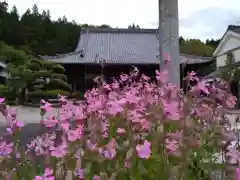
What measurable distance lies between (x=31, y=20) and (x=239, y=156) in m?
46.6

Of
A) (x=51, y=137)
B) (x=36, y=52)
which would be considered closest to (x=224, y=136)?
(x=51, y=137)

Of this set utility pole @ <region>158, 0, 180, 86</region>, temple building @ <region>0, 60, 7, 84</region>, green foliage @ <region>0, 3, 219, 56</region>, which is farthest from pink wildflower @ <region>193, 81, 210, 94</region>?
green foliage @ <region>0, 3, 219, 56</region>

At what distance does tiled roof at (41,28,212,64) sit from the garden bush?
22.0 meters

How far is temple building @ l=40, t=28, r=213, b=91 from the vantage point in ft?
77.3

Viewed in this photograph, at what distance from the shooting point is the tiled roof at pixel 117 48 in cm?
2417

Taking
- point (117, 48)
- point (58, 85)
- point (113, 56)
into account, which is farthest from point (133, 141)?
point (117, 48)

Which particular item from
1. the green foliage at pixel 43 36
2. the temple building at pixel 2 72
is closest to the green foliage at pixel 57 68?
the temple building at pixel 2 72

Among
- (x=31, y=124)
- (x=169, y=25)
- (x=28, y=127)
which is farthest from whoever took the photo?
(x=31, y=124)

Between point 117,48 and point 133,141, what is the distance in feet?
86.1

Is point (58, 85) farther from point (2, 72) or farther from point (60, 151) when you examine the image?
point (60, 151)

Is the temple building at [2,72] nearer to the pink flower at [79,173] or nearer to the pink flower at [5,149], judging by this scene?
the pink flower at [5,149]

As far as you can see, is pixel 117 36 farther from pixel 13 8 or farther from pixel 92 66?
pixel 13 8

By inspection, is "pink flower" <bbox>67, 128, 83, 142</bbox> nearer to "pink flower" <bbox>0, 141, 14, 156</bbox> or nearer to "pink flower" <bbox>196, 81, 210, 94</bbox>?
"pink flower" <bbox>0, 141, 14, 156</bbox>

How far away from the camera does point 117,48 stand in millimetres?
27125
